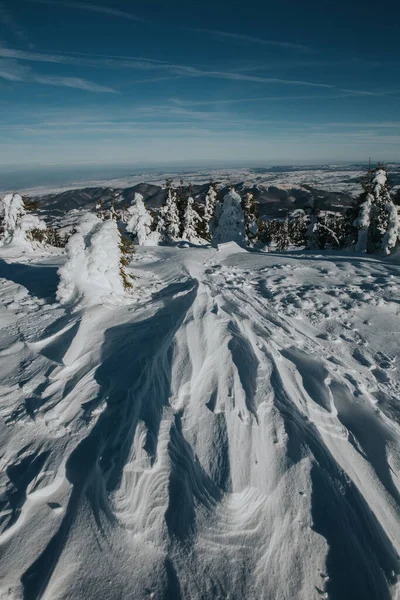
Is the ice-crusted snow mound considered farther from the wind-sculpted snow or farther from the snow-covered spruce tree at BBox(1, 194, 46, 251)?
the snow-covered spruce tree at BBox(1, 194, 46, 251)

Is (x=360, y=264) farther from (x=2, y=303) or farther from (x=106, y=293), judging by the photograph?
(x=2, y=303)

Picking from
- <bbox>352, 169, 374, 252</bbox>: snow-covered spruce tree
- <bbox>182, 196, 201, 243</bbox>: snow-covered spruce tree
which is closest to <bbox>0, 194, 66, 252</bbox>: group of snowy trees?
<bbox>182, 196, 201, 243</bbox>: snow-covered spruce tree

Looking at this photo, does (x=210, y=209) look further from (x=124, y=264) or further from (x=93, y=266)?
(x=93, y=266)

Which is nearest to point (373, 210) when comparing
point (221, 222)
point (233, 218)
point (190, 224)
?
point (233, 218)

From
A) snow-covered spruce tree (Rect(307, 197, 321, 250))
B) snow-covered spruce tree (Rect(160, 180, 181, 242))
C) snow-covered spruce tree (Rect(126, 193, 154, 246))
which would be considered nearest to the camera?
snow-covered spruce tree (Rect(307, 197, 321, 250))

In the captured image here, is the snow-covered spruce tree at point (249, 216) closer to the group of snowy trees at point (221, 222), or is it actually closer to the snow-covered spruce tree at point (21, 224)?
the group of snowy trees at point (221, 222)

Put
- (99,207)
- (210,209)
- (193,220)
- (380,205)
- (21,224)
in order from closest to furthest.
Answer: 1. (21,224)
2. (380,205)
3. (99,207)
4. (193,220)
5. (210,209)
